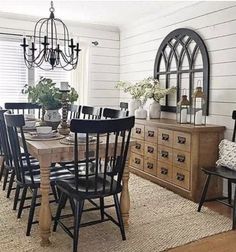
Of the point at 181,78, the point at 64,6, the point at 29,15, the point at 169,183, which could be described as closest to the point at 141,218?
the point at 169,183

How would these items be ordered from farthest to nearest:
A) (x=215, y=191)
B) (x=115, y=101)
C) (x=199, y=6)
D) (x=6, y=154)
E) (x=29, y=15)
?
(x=115, y=101), (x=29, y=15), (x=199, y=6), (x=215, y=191), (x=6, y=154)

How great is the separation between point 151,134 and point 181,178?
73 cm

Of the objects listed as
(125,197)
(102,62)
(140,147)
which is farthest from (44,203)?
(102,62)

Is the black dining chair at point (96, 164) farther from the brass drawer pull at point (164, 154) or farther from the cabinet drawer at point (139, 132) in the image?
the cabinet drawer at point (139, 132)

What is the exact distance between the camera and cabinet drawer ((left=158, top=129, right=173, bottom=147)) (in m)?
3.58

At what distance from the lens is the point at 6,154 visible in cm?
280

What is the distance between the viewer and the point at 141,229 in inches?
103

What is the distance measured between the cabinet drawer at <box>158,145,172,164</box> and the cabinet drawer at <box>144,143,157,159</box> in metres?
0.11

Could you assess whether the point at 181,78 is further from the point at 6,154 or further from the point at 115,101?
the point at 6,154

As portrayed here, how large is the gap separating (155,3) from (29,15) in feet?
6.29

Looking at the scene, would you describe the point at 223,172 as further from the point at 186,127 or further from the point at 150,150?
the point at 150,150

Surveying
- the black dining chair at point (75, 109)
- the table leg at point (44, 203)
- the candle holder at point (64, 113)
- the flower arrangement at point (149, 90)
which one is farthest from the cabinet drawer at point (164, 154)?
the table leg at point (44, 203)

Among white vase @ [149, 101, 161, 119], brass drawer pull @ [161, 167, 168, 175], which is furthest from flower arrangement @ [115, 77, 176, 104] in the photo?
brass drawer pull @ [161, 167, 168, 175]

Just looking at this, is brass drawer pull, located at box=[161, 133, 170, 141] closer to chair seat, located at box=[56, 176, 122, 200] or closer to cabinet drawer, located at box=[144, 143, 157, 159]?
cabinet drawer, located at box=[144, 143, 157, 159]
